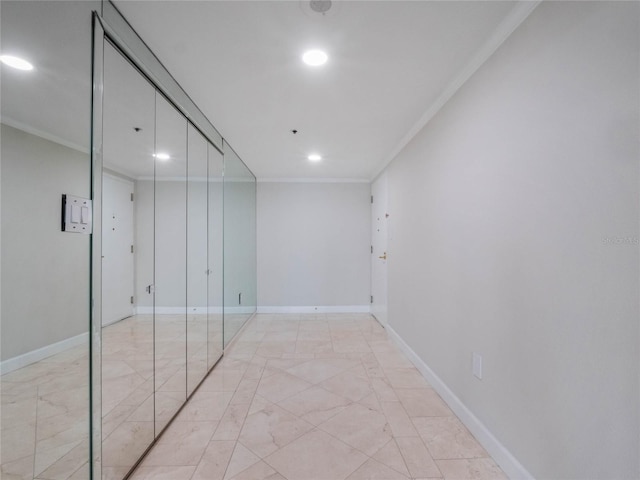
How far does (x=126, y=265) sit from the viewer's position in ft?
5.29

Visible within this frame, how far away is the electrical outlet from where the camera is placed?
176 cm

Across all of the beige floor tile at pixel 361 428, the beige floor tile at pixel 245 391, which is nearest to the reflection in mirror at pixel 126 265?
the beige floor tile at pixel 245 391

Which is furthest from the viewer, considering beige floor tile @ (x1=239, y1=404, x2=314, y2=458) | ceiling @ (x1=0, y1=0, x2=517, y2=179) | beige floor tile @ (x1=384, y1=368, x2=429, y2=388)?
beige floor tile @ (x1=384, y1=368, x2=429, y2=388)

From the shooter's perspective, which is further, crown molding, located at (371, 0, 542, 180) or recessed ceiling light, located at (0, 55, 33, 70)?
crown molding, located at (371, 0, 542, 180)

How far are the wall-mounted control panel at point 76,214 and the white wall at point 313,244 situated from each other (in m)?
3.76

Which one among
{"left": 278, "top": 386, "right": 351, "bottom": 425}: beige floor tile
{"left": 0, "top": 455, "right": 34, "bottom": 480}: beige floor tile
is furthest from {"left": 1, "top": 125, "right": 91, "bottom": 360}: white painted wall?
{"left": 278, "top": 386, "right": 351, "bottom": 425}: beige floor tile

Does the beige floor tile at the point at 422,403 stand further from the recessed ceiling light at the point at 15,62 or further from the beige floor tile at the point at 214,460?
the recessed ceiling light at the point at 15,62

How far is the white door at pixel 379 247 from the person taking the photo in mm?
4058

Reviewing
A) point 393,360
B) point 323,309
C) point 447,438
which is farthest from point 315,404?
point 323,309

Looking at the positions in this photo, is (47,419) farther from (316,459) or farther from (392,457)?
(392,457)

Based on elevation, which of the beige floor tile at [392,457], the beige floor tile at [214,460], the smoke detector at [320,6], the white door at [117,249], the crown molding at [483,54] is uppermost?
the smoke detector at [320,6]

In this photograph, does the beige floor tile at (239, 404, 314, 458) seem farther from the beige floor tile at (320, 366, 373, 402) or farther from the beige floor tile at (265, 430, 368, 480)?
the beige floor tile at (320, 366, 373, 402)

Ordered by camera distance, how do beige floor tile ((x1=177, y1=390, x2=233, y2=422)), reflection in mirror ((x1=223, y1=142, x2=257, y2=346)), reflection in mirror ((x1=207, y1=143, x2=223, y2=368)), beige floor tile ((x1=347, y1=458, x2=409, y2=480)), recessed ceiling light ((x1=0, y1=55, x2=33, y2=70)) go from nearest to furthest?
recessed ceiling light ((x1=0, y1=55, x2=33, y2=70)) → beige floor tile ((x1=347, y1=458, x2=409, y2=480)) → beige floor tile ((x1=177, y1=390, x2=233, y2=422)) → reflection in mirror ((x1=207, y1=143, x2=223, y2=368)) → reflection in mirror ((x1=223, y1=142, x2=257, y2=346))

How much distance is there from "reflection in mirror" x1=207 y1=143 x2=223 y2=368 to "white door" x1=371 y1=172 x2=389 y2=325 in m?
2.21
